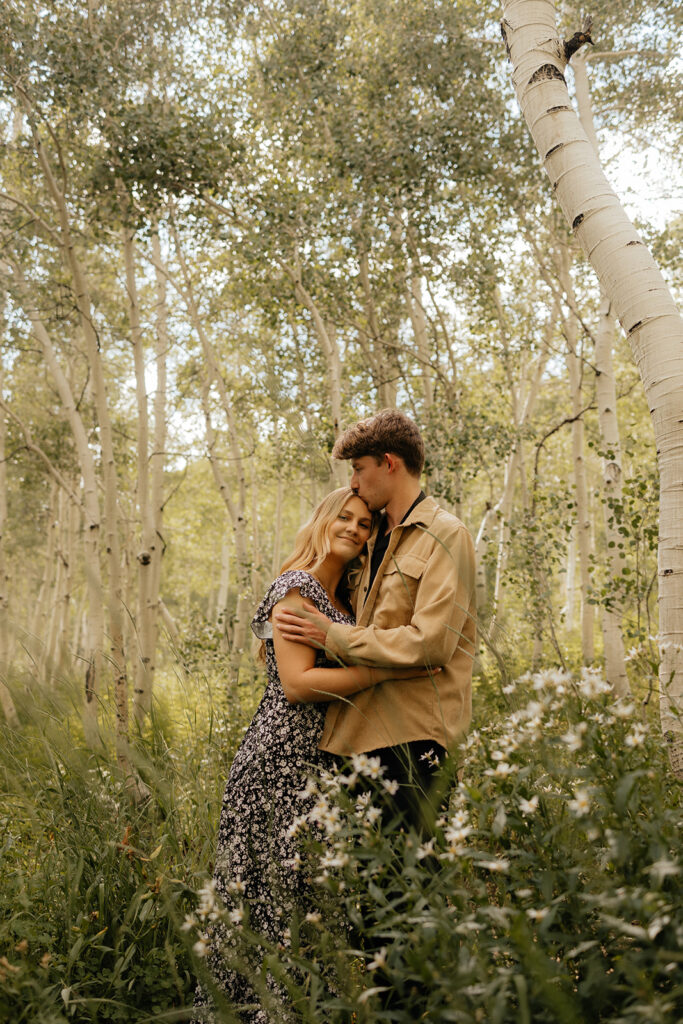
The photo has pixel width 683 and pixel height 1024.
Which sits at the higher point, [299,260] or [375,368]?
[299,260]

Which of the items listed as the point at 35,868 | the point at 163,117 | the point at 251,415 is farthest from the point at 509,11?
the point at 251,415

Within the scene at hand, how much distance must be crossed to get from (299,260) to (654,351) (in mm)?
5351

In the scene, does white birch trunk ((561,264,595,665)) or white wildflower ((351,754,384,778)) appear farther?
white birch trunk ((561,264,595,665))

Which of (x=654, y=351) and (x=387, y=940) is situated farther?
(x=654, y=351)

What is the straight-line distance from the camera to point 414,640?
7.10 ft

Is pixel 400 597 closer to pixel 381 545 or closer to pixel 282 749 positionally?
pixel 381 545

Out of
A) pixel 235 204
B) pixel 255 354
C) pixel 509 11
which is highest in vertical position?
pixel 255 354

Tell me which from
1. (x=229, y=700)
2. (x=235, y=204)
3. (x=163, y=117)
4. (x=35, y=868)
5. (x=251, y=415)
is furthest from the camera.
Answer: (x=251, y=415)

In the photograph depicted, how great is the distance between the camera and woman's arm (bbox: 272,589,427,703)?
2227 mm

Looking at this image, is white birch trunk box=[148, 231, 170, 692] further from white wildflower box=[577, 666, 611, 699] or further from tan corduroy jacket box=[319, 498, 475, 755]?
white wildflower box=[577, 666, 611, 699]

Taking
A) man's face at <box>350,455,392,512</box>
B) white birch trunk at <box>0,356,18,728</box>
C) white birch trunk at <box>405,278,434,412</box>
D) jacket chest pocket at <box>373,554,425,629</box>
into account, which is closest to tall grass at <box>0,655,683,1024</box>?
jacket chest pocket at <box>373,554,425,629</box>

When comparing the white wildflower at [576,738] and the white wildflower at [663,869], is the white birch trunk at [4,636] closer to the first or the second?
the white wildflower at [576,738]

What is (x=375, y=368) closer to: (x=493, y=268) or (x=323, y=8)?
(x=493, y=268)

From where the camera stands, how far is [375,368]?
8.97 metres
